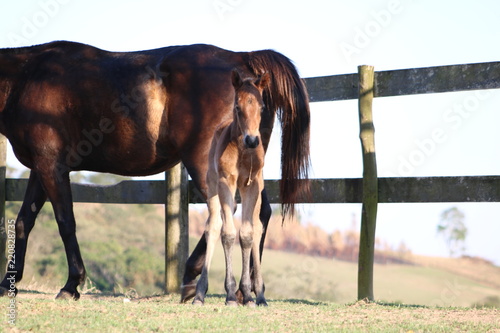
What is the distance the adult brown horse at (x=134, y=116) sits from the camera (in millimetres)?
5516

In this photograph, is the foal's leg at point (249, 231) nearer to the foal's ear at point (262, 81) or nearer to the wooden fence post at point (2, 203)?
the foal's ear at point (262, 81)

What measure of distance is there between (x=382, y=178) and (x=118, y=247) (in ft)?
59.6

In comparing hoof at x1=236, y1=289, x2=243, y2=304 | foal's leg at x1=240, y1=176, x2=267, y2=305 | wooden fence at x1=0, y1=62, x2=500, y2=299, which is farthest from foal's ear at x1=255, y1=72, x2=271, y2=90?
hoof at x1=236, y1=289, x2=243, y2=304

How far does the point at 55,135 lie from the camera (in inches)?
234

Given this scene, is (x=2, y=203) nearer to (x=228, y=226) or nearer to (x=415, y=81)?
(x=228, y=226)

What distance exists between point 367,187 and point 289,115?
1.40 meters

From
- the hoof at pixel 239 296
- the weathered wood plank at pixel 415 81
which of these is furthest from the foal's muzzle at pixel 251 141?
the weathered wood plank at pixel 415 81

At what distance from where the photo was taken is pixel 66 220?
589cm

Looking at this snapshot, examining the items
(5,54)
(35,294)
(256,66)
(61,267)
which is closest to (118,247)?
(61,267)

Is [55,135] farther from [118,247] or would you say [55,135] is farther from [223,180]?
[118,247]

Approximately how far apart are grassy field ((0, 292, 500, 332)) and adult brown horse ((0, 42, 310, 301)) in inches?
48.6

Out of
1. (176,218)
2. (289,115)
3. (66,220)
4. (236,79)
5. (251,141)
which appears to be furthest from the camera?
(176,218)

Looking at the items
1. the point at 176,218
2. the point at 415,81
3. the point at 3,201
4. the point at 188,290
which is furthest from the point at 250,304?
the point at 3,201

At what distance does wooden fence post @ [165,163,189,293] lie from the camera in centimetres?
730
